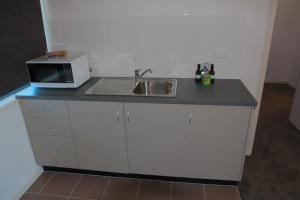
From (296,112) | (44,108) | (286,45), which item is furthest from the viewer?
(286,45)

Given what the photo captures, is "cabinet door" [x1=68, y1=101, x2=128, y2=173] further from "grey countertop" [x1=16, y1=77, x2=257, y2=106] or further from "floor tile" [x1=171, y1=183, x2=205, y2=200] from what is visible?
"floor tile" [x1=171, y1=183, x2=205, y2=200]

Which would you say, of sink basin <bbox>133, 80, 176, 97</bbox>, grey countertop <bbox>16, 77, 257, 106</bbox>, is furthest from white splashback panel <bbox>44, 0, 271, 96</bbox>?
grey countertop <bbox>16, 77, 257, 106</bbox>

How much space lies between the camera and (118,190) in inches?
83.0

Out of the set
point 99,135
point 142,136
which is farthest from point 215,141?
point 99,135

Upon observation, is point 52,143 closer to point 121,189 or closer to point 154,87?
point 121,189

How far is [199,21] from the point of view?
2.09m

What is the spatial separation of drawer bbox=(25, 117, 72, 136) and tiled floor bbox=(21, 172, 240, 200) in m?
0.52

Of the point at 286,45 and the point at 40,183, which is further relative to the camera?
the point at 286,45

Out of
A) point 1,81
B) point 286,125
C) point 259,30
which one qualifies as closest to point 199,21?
point 259,30

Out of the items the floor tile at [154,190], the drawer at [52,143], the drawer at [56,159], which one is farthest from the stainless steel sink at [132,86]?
the floor tile at [154,190]

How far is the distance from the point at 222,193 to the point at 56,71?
1891mm

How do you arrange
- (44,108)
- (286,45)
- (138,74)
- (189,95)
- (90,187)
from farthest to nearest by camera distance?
1. (286,45)
2. (138,74)
3. (90,187)
4. (44,108)
5. (189,95)

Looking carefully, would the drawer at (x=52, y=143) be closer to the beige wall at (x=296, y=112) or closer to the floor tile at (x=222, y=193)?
the floor tile at (x=222, y=193)

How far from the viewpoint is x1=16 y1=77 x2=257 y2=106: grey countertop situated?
1.78m
